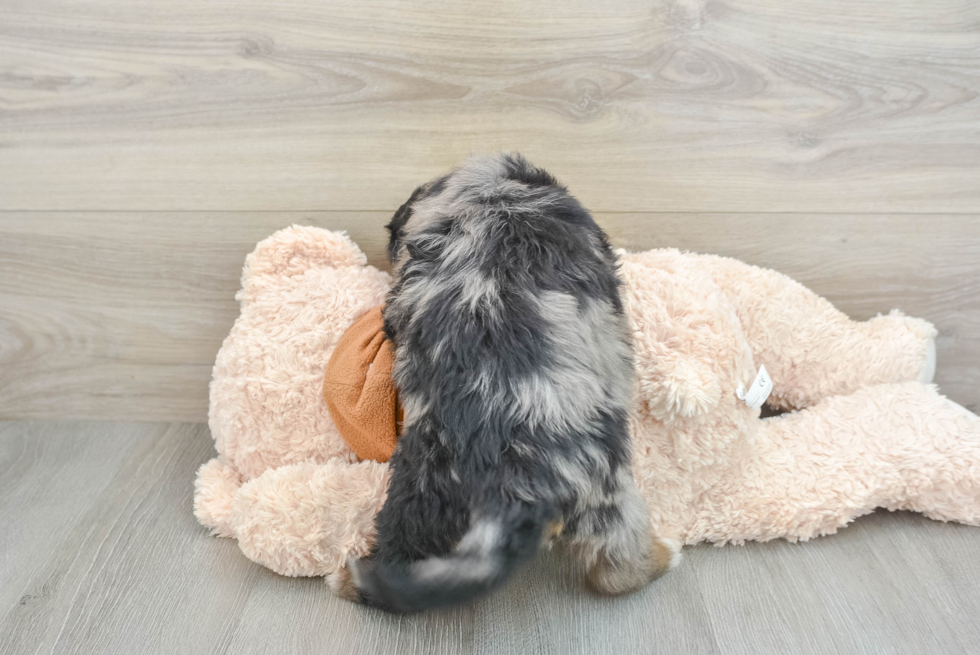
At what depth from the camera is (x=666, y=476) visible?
80cm

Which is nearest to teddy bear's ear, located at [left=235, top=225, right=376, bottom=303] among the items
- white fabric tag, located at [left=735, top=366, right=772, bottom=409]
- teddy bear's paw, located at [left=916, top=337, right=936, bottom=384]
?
white fabric tag, located at [left=735, top=366, right=772, bottom=409]

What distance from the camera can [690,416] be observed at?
2.50ft

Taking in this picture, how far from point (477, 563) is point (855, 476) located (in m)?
0.54

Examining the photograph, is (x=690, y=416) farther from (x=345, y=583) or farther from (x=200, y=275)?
(x=200, y=275)

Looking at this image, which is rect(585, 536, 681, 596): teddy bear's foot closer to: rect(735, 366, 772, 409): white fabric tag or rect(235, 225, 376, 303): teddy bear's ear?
rect(735, 366, 772, 409): white fabric tag

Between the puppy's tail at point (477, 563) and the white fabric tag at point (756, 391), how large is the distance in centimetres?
35

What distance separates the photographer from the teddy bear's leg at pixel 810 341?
2.99 ft

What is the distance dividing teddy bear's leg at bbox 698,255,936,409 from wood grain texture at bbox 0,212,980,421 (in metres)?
0.08

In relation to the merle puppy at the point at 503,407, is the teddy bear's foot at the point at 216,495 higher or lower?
lower

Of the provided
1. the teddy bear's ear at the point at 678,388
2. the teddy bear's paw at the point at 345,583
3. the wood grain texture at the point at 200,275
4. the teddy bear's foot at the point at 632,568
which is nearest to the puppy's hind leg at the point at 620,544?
the teddy bear's foot at the point at 632,568

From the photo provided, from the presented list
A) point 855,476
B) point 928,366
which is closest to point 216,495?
point 855,476

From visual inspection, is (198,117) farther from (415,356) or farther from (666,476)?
(666,476)

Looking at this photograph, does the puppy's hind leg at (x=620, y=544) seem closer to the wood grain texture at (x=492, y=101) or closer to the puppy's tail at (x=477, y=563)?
the puppy's tail at (x=477, y=563)

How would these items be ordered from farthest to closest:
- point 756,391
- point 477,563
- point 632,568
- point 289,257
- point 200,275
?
point 200,275, point 289,257, point 756,391, point 632,568, point 477,563
